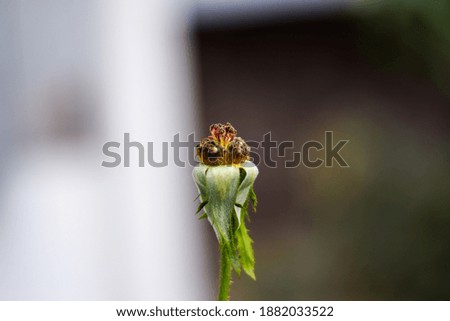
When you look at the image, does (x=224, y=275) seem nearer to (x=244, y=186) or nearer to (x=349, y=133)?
(x=244, y=186)

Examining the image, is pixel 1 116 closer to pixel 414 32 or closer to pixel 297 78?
pixel 297 78

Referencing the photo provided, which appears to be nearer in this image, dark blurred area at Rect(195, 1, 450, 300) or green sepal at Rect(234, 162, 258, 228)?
green sepal at Rect(234, 162, 258, 228)

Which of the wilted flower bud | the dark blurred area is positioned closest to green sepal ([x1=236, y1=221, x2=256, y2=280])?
the wilted flower bud

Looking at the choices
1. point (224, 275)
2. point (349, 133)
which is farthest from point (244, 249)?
point (349, 133)

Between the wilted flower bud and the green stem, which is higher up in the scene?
the wilted flower bud

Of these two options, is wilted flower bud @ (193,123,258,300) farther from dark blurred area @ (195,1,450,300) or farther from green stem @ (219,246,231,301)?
dark blurred area @ (195,1,450,300)
